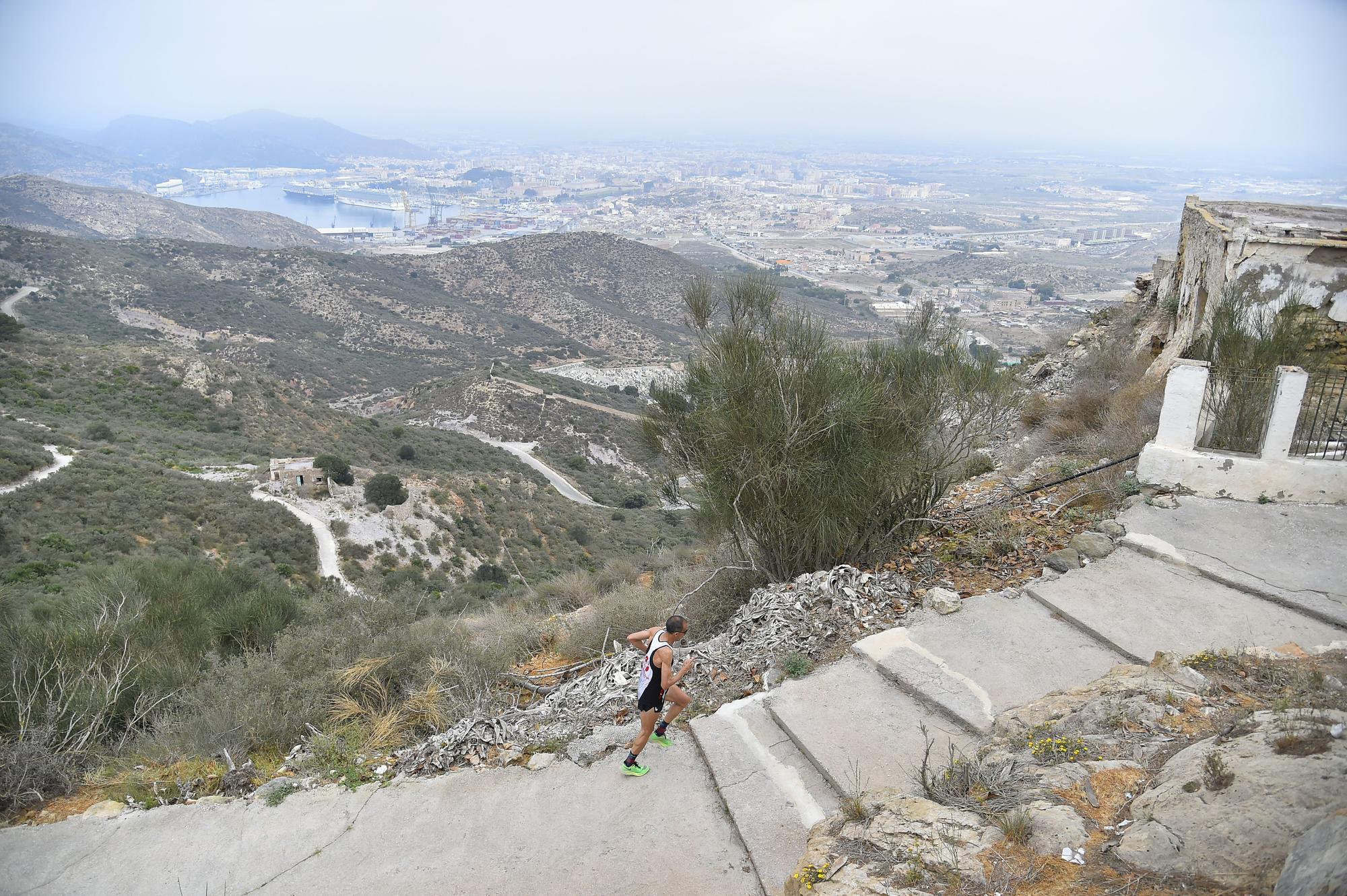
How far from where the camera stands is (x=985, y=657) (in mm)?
A: 5262

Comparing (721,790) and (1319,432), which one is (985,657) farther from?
(1319,432)

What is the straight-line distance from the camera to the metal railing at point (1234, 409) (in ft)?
24.0

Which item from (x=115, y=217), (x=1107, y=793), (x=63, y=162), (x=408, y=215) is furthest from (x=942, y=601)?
(x=63, y=162)

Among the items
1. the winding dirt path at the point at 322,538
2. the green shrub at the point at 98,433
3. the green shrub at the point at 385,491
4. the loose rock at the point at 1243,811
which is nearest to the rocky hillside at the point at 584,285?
the green shrub at the point at 385,491

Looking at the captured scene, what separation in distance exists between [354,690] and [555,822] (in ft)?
9.35

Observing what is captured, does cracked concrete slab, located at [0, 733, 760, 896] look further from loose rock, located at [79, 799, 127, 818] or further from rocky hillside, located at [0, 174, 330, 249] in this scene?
rocky hillside, located at [0, 174, 330, 249]

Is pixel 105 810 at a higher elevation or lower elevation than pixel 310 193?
lower

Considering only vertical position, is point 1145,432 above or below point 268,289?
above

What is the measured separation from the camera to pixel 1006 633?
5.52 metres

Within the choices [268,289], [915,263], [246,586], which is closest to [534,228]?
[915,263]

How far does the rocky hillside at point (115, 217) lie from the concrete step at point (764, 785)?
92.3 m

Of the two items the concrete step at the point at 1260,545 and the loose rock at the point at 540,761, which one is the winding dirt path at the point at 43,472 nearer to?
the loose rock at the point at 540,761

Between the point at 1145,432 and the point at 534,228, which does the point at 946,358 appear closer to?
the point at 1145,432

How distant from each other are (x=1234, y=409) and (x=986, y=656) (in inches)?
173
